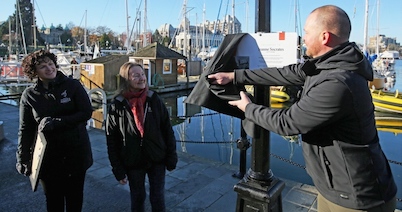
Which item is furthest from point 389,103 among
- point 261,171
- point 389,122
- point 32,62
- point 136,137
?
point 32,62

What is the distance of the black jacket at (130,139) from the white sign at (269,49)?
3.26 ft

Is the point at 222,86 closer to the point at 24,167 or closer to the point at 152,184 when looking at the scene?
the point at 152,184

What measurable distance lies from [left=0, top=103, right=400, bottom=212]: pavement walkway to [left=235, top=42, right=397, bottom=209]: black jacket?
2.05 meters

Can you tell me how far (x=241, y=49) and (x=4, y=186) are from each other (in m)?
3.79

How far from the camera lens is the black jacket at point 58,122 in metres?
2.54

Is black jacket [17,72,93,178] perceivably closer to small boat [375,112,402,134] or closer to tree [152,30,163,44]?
small boat [375,112,402,134]

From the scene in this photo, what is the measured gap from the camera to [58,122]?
2.48 metres

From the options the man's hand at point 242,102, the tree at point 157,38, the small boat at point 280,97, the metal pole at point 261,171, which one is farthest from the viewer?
the tree at point 157,38

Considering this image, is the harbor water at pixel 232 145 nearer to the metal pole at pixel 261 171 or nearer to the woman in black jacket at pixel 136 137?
the woman in black jacket at pixel 136 137

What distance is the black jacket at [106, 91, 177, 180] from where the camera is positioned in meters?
2.59

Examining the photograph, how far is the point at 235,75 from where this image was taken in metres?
1.85

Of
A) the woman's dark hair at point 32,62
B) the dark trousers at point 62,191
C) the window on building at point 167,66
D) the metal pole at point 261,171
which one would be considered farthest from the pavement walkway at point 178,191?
the window on building at point 167,66

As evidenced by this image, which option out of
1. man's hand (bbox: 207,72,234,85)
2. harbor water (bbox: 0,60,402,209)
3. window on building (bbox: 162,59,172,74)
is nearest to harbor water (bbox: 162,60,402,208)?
harbor water (bbox: 0,60,402,209)

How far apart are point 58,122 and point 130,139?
1.92ft
